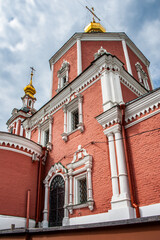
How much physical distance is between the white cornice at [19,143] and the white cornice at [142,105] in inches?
210

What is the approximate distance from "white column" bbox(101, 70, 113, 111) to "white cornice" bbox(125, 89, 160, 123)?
1.08m

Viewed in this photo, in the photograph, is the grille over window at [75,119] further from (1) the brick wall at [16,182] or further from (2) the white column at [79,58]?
(1) the brick wall at [16,182]

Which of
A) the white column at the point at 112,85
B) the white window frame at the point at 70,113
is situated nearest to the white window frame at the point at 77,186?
the white window frame at the point at 70,113

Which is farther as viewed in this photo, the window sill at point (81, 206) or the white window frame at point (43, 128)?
the white window frame at point (43, 128)

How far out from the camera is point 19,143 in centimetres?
1059

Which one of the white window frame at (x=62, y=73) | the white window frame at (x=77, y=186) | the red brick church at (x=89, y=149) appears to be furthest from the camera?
the white window frame at (x=62, y=73)

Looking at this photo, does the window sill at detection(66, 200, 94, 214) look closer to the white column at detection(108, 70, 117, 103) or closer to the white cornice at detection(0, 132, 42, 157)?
the white cornice at detection(0, 132, 42, 157)

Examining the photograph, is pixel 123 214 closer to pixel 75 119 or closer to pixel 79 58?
pixel 75 119

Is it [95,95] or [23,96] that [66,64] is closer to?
[95,95]

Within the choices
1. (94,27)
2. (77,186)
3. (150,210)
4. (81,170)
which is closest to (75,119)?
(81,170)

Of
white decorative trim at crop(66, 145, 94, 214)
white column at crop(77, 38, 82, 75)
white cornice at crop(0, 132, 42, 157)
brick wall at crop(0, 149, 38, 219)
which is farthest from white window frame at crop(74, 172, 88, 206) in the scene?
white column at crop(77, 38, 82, 75)

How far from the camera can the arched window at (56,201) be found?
9344 mm

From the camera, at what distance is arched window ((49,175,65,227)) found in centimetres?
934

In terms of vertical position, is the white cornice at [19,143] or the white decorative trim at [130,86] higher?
the white decorative trim at [130,86]
